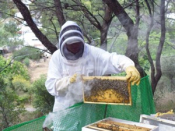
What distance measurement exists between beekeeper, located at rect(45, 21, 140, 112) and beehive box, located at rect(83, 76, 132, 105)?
5.6 inches

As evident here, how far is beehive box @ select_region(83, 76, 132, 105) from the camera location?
239 centimetres

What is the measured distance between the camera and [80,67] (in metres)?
2.71

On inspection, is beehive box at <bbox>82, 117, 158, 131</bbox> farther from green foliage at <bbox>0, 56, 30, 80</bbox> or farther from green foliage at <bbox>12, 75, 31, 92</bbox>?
green foliage at <bbox>12, 75, 31, 92</bbox>

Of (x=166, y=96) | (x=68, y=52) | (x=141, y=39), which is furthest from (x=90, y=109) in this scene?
(x=166, y=96)

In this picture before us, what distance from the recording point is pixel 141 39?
17.6ft

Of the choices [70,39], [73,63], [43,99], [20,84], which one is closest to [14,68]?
[20,84]

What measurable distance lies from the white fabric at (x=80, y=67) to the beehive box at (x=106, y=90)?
0.16 m

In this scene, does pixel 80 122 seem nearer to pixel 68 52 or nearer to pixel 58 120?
pixel 58 120

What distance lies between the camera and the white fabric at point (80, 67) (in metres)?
2.66

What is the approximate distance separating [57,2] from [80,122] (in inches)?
112

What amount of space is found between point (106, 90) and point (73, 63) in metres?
0.48

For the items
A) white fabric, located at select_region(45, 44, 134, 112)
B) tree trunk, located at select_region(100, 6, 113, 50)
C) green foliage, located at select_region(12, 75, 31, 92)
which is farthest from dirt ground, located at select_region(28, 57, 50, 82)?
white fabric, located at select_region(45, 44, 134, 112)

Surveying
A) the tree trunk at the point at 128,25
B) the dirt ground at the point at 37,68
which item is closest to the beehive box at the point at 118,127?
the tree trunk at the point at 128,25

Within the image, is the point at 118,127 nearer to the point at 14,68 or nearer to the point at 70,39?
the point at 70,39
